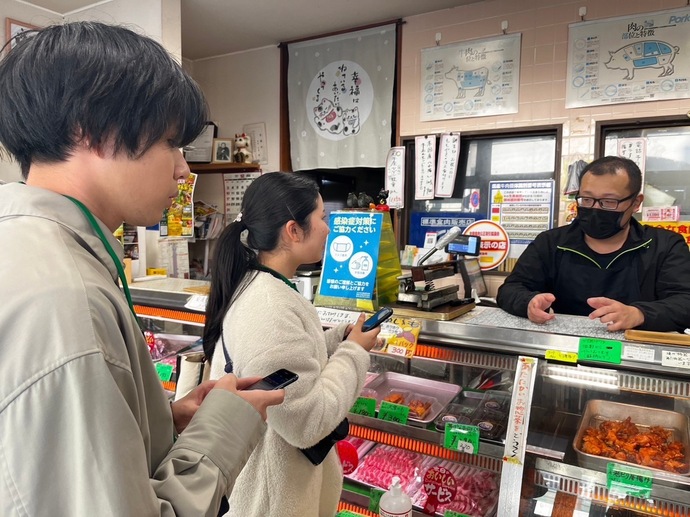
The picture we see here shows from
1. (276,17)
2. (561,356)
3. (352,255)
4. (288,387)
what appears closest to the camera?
(288,387)

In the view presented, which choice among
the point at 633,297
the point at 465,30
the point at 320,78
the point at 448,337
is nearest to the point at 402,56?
the point at 465,30

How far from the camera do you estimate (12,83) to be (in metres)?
0.74

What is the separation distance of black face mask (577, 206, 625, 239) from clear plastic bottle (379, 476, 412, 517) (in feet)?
5.05

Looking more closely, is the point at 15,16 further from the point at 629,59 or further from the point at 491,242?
the point at 629,59

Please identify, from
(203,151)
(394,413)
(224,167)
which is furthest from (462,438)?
(203,151)

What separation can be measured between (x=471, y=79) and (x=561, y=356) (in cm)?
365

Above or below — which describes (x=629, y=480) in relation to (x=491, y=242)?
below

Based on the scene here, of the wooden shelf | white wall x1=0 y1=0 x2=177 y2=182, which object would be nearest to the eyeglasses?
white wall x1=0 y1=0 x2=177 y2=182

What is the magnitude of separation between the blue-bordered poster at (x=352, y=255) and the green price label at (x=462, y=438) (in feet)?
1.88

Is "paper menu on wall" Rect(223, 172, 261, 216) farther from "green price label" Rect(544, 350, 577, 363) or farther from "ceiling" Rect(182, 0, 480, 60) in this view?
"green price label" Rect(544, 350, 577, 363)

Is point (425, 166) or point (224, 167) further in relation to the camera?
point (224, 167)

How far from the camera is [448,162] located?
4672 millimetres

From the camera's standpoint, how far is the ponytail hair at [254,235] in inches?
60.9

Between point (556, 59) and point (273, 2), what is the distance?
263 centimetres
